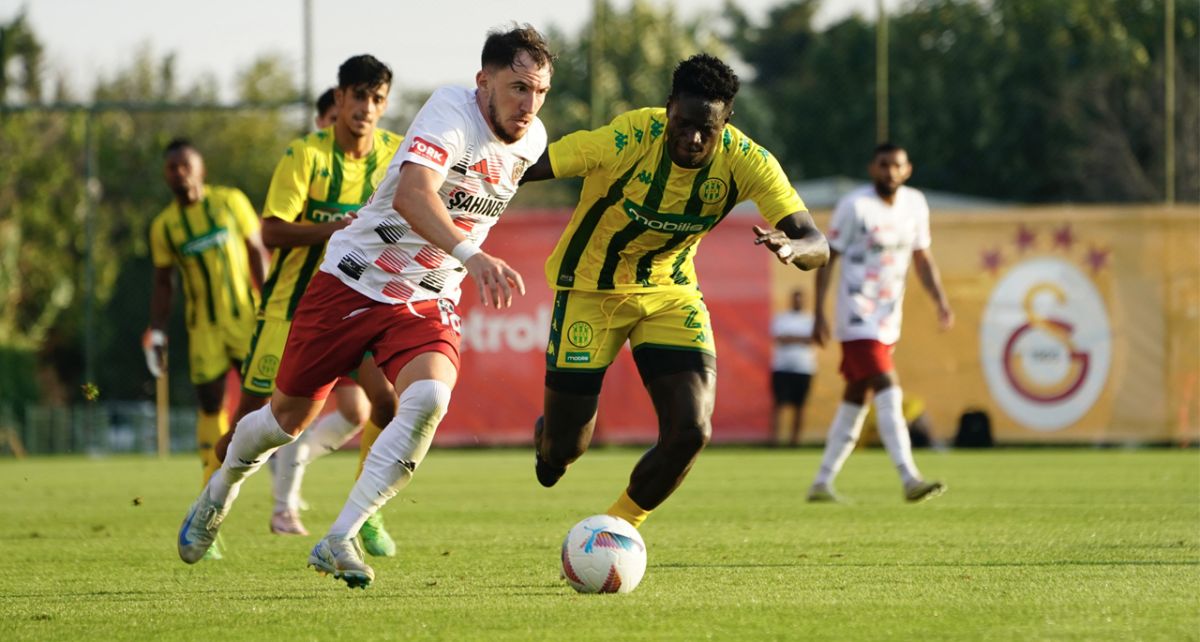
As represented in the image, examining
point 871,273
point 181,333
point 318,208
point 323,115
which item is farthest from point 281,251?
point 181,333

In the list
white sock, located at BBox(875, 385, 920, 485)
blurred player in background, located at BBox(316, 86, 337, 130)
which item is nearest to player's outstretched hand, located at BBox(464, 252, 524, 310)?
blurred player in background, located at BBox(316, 86, 337, 130)

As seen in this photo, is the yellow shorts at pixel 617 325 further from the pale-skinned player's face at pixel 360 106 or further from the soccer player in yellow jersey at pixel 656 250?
the pale-skinned player's face at pixel 360 106

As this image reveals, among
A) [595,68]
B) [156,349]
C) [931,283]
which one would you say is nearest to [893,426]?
[931,283]

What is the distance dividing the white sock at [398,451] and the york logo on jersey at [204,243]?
16.0 ft

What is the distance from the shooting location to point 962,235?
21.0 metres

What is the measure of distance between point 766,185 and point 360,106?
99.4 inches

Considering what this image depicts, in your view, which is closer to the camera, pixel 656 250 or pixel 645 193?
pixel 645 193

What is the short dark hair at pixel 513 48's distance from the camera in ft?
21.8

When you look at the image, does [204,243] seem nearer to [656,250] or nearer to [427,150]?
[656,250]

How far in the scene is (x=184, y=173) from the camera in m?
11.0

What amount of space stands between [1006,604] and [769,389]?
14.7m

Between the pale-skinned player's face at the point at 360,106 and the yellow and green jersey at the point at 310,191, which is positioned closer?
the pale-skinned player's face at the point at 360,106

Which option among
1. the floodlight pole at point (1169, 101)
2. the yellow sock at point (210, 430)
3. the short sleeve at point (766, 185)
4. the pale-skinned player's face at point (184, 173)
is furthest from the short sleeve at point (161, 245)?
the floodlight pole at point (1169, 101)

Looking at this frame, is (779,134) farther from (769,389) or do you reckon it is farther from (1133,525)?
(1133,525)
